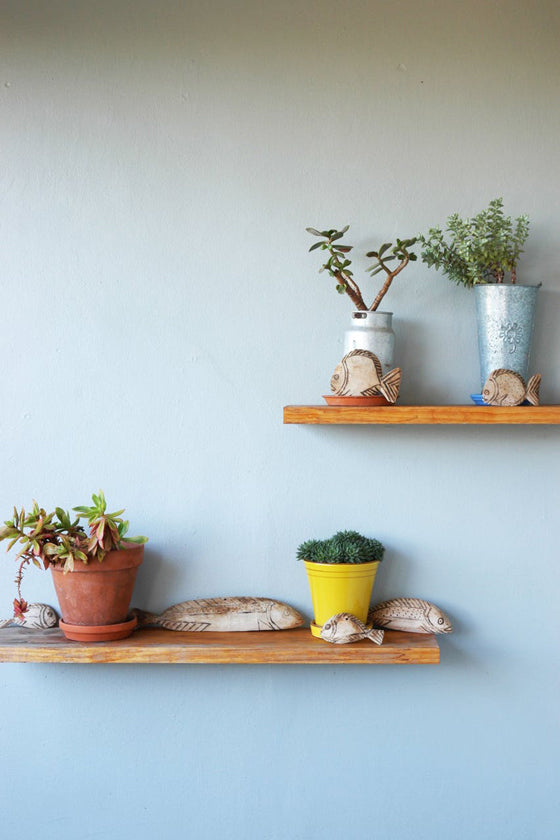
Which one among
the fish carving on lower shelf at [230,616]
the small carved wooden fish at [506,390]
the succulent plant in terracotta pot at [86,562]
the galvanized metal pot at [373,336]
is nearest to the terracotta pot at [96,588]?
the succulent plant in terracotta pot at [86,562]

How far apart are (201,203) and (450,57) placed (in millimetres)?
567

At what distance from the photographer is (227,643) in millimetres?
1591

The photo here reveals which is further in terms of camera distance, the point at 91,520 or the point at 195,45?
the point at 195,45

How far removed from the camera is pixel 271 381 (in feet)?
5.60

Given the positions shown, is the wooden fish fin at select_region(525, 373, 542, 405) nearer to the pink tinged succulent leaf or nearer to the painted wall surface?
the painted wall surface

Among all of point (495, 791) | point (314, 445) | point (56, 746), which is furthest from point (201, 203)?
point (495, 791)

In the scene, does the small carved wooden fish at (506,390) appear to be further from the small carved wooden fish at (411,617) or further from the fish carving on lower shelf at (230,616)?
the fish carving on lower shelf at (230,616)

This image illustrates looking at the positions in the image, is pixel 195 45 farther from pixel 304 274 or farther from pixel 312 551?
→ pixel 312 551

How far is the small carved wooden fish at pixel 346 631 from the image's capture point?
156 centimetres

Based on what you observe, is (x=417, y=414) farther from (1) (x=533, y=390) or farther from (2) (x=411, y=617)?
(2) (x=411, y=617)

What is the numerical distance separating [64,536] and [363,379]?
622mm

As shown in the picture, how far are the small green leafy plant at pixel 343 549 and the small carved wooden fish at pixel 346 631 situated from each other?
10 cm

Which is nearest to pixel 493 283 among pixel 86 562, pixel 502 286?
pixel 502 286

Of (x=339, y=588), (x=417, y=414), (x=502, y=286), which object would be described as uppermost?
(x=502, y=286)
